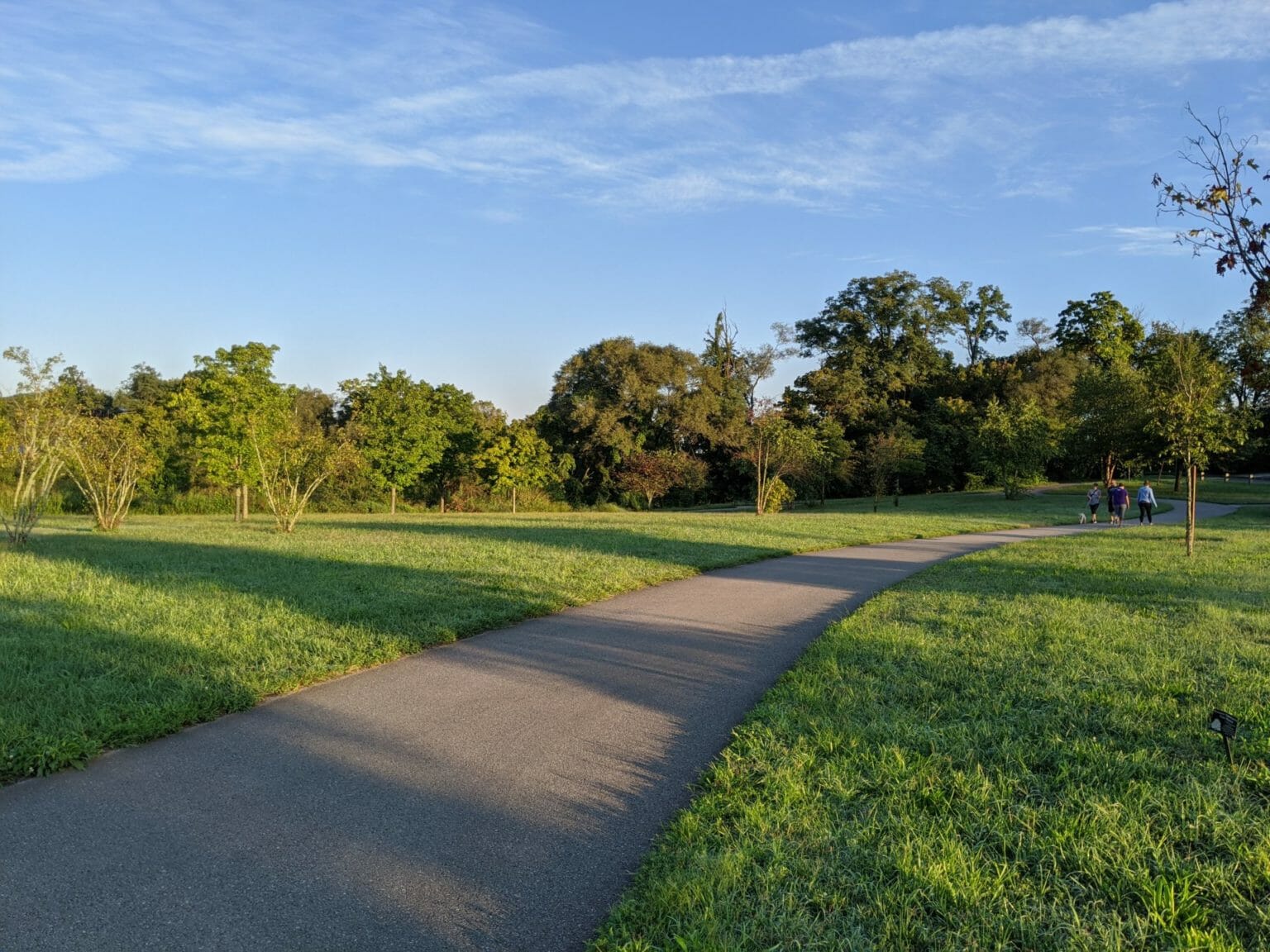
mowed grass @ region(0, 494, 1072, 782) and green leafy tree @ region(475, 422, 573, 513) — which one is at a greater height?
green leafy tree @ region(475, 422, 573, 513)

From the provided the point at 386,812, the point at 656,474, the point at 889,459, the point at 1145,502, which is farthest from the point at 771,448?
the point at 386,812

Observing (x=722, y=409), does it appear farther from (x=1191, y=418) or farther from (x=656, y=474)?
(x=1191, y=418)

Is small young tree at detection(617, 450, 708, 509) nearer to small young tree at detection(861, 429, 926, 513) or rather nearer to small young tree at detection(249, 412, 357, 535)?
small young tree at detection(861, 429, 926, 513)

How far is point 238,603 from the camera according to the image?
8141 millimetres

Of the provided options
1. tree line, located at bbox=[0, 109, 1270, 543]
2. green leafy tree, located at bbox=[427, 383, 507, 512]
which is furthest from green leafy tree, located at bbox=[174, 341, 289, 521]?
green leafy tree, located at bbox=[427, 383, 507, 512]

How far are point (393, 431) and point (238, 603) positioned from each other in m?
25.2

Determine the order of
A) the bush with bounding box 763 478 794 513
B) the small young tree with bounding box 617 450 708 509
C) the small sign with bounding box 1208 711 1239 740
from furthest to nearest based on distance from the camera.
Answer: the small young tree with bounding box 617 450 708 509 < the bush with bounding box 763 478 794 513 < the small sign with bounding box 1208 711 1239 740

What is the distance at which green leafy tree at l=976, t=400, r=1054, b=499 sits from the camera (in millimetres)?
36094

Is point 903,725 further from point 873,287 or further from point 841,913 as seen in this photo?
point 873,287

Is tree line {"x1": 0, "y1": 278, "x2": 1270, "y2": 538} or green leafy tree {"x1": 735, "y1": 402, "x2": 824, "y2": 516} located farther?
green leafy tree {"x1": 735, "y1": 402, "x2": 824, "y2": 516}

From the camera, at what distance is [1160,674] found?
5586 mm

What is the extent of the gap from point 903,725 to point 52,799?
441cm

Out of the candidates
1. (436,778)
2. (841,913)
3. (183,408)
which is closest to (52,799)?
(436,778)

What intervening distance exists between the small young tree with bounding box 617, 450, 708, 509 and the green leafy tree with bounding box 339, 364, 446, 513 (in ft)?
36.3
